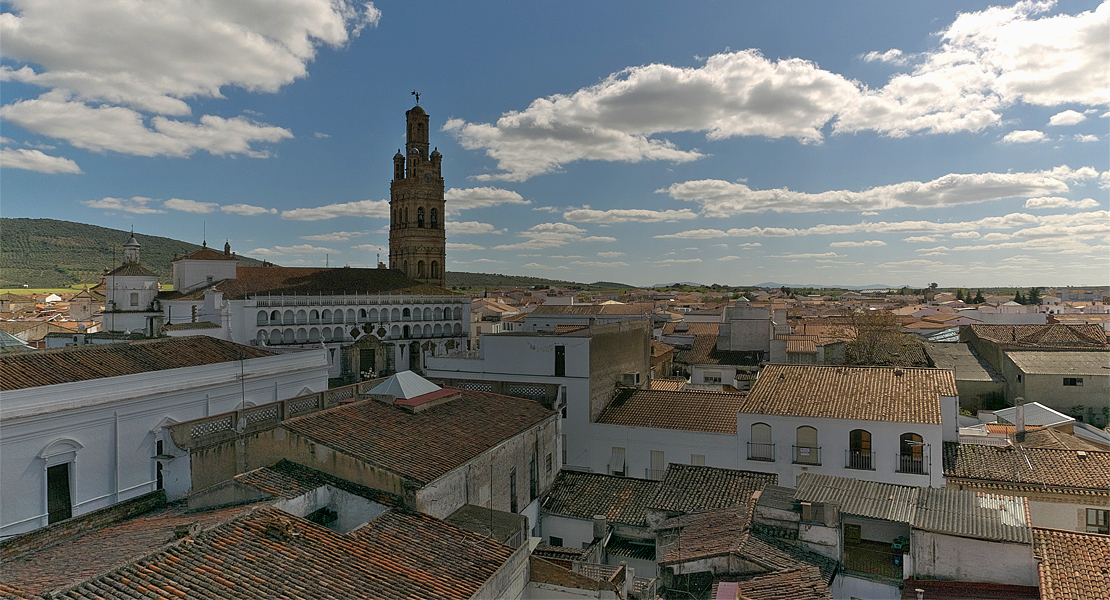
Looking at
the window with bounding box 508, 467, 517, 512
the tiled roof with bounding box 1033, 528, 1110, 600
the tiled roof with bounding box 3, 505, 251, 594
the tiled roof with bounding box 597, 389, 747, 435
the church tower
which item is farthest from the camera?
the church tower

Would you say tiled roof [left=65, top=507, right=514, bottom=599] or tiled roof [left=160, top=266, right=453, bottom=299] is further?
tiled roof [left=160, top=266, right=453, bottom=299]

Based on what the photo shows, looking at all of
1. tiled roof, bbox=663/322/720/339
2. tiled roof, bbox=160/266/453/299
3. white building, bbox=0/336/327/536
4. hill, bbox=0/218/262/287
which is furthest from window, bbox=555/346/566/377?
hill, bbox=0/218/262/287

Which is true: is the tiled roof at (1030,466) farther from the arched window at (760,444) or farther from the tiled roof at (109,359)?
the tiled roof at (109,359)

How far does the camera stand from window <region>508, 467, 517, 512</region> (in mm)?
17422

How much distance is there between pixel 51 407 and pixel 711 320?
2363 inches

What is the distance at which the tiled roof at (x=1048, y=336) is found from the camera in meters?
39.8

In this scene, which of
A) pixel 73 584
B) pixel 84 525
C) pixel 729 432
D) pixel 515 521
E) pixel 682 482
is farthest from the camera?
pixel 729 432

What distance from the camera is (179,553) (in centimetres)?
909

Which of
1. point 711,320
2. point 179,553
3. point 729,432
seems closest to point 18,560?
point 179,553

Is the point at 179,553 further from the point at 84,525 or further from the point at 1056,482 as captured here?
the point at 1056,482

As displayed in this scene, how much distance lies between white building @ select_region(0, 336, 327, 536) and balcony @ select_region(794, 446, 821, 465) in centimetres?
1717

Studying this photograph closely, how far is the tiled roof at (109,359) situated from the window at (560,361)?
12.0m

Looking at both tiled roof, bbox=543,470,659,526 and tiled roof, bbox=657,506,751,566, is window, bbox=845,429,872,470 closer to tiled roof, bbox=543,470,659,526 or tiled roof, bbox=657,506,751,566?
tiled roof, bbox=657,506,751,566

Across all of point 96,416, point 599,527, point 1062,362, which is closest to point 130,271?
point 96,416
